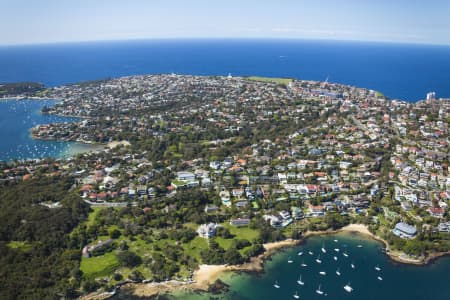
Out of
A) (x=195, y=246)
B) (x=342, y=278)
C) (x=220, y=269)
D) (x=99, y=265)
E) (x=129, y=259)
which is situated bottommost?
(x=342, y=278)

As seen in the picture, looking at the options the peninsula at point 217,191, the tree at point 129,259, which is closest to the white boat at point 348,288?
the peninsula at point 217,191

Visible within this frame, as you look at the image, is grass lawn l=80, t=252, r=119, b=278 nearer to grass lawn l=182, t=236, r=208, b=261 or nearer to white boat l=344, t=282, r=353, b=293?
grass lawn l=182, t=236, r=208, b=261

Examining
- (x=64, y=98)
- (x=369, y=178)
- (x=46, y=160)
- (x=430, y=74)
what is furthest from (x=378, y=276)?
(x=430, y=74)

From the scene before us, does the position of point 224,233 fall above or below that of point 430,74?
below

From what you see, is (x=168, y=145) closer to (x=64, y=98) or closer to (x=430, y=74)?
(x=64, y=98)

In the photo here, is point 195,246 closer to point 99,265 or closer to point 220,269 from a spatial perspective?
point 220,269

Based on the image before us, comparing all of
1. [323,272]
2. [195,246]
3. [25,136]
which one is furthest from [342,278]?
[25,136]

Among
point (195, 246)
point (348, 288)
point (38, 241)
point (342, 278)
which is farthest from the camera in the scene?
point (38, 241)

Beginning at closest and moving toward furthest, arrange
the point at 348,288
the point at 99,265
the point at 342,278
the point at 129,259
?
the point at 348,288, the point at 342,278, the point at 129,259, the point at 99,265
